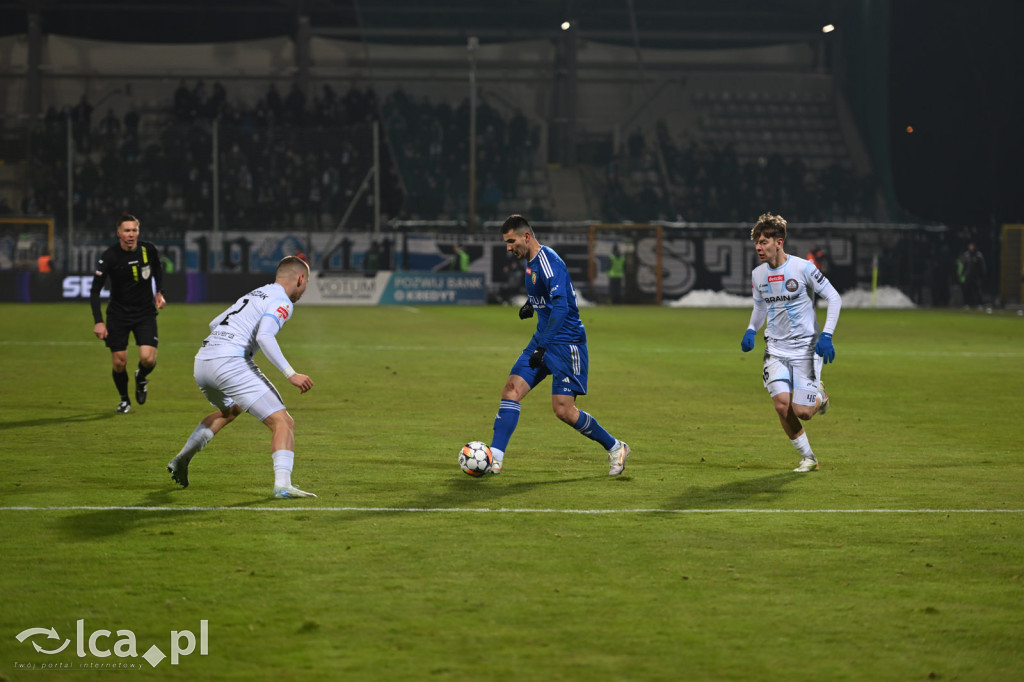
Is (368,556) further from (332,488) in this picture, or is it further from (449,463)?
(449,463)

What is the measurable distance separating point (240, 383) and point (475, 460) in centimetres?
192

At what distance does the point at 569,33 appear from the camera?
5266cm

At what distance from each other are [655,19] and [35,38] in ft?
87.5

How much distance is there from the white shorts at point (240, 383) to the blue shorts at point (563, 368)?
1.98 m

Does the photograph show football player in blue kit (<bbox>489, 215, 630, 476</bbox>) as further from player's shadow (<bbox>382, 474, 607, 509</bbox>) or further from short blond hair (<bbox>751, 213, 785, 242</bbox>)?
short blond hair (<bbox>751, 213, 785, 242</bbox>)

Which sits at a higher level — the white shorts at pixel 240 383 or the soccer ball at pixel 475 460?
the white shorts at pixel 240 383

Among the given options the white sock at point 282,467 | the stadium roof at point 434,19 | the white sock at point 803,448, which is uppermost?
the stadium roof at point 434,19

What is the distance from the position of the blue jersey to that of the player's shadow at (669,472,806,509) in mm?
1501

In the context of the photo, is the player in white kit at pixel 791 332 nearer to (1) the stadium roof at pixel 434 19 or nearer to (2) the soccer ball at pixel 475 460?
(2) the soccer ball at pixel 475 460

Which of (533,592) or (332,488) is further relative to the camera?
(332,488)

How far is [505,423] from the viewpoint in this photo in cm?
946

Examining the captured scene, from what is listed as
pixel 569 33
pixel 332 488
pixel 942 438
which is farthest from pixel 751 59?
pixel 332 488

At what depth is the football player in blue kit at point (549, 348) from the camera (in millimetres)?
9328

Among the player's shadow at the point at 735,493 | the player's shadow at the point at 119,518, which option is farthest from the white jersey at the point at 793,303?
the player's shadow at the point at 119,518
